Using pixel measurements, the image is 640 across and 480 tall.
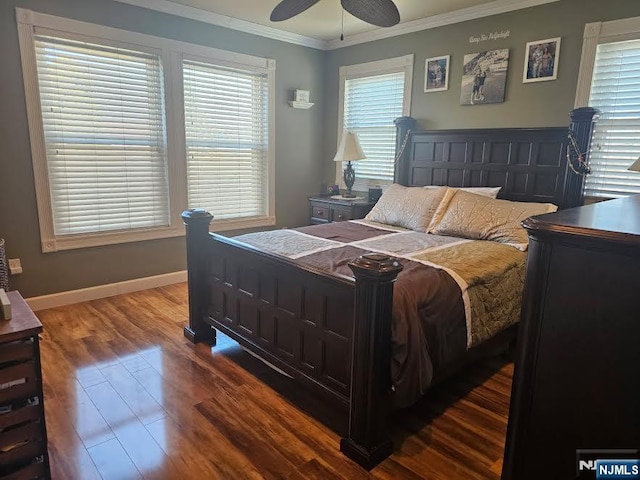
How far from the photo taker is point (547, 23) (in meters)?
3.32

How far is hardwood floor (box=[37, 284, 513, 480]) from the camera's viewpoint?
5.87ft

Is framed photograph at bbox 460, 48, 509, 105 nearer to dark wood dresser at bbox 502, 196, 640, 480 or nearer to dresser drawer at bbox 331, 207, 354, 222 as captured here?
dresser drawer at bbox 331, 207, 354, 222

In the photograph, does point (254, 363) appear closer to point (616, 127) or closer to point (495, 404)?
point (495, 404)

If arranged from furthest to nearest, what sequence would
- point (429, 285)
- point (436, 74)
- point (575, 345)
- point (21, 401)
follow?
point (436, 74), point (429, 285), point (21, 401), point (575, 345)

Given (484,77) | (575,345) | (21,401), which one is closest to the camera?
(575,345)

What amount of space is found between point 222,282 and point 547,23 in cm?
317

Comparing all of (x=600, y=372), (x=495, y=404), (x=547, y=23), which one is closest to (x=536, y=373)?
(x=600, y=372)

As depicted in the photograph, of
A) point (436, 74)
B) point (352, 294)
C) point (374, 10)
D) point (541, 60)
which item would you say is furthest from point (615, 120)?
point (352, 294)

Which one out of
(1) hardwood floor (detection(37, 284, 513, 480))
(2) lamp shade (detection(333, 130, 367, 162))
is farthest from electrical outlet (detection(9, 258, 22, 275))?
(2) lamp shade (detection(333, 130, 367, 162))

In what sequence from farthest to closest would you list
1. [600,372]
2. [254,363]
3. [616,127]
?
1. [616,127]
2. [254,363]
3. [600,372]

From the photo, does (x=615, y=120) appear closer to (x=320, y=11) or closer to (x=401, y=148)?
(x=401, y=148)

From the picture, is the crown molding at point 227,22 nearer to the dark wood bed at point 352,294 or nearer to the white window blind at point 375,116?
the white window blind at point 375,116

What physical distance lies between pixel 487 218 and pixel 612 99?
4.05 ft

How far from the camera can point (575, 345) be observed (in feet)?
3.28
